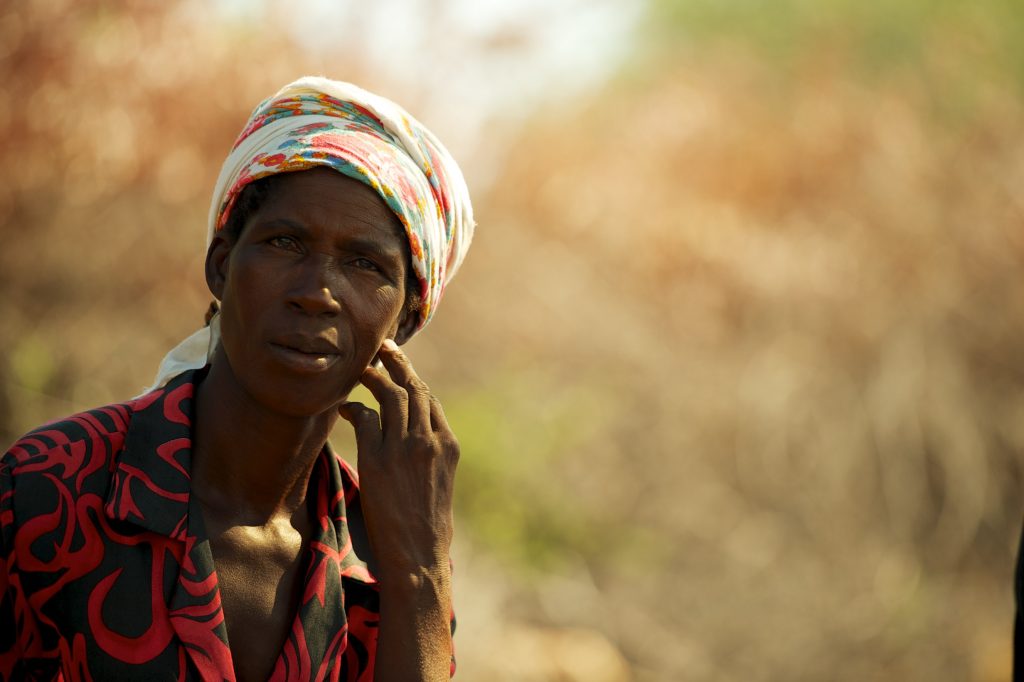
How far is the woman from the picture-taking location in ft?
6.73

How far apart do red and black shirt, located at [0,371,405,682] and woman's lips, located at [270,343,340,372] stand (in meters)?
0.25

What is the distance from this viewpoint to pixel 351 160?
7.56 feet

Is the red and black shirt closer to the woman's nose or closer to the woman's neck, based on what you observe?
the woman's neck

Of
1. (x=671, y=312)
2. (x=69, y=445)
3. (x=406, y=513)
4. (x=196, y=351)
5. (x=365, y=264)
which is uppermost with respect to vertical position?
(x=671, y=312)

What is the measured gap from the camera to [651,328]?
901 centimetres

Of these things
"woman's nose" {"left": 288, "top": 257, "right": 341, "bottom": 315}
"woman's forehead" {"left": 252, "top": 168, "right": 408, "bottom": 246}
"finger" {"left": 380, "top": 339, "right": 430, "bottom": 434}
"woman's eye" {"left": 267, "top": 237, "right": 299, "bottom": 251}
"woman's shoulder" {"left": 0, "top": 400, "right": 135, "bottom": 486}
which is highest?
"woman's forehead" {"left": 252, "top": 168, "right": 408, "bottom": 246}

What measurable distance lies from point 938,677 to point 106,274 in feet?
17.9

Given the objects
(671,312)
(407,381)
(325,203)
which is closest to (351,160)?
(325,203)

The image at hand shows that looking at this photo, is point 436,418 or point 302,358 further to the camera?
point 436,418

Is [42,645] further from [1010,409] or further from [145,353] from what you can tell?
[1010,409]

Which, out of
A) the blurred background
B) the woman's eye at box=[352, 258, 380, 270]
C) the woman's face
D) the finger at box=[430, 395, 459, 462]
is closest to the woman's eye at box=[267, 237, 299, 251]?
the woman's face

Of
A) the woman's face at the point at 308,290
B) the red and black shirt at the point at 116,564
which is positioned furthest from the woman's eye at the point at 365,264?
the red and black shirt at the point at 116,564

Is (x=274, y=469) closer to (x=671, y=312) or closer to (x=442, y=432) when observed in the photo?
(x=442, y=432)

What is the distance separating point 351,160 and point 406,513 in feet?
2.40
